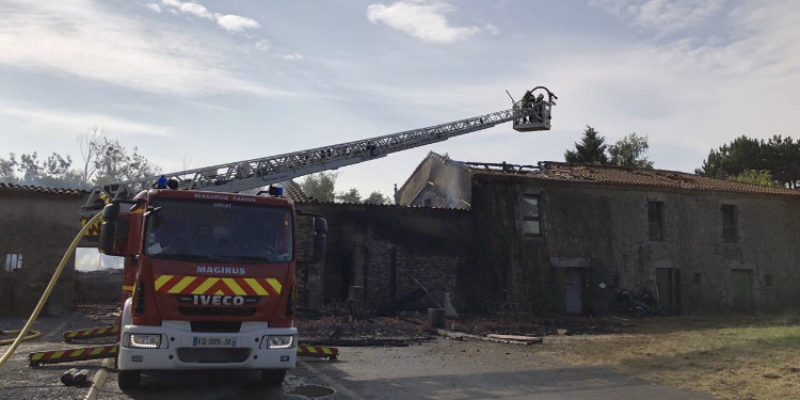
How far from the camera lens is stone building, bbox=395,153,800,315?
22.2 m

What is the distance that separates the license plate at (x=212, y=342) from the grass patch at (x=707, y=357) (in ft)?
21.7

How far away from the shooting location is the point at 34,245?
18.0 meters


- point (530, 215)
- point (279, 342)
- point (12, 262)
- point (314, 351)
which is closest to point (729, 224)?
point (530, 215)

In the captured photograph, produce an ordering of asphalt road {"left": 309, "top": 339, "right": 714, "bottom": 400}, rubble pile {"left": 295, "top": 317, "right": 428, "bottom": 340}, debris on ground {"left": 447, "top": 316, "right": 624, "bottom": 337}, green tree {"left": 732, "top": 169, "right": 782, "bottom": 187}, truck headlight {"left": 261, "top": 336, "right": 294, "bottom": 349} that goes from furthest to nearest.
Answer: green tree {"left": 732, "top": 169, "right": 782, "bottom": 187} < debris on ground {"left": 447, "top": 316, "right": 624, "bottom": 337} < rubble pile {"left": 295, "top": 317, "right": 428, "bottom": 340} < asphalt road {"left": 309, "top": 339, "right": 714, "bottom": 400} < truck headlight {"left": 261, "top": 336, "right": 294, "bottom": 349}

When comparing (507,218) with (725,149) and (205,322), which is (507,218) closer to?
(205,322)

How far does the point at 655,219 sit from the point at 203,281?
70.2 feet

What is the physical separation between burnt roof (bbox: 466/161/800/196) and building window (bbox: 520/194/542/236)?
0.93 m

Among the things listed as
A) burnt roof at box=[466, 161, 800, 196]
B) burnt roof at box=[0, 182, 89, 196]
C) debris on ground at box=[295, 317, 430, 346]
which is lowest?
debris on ground at box=[295, 317, 430, 346]

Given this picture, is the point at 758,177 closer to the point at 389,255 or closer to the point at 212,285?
the point at 389,255

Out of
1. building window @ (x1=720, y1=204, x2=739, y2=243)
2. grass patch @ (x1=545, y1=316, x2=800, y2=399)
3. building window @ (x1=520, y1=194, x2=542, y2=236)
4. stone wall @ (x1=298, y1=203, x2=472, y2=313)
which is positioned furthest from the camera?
building window @ (x1=720, y1=204, x2=739, y2=243)

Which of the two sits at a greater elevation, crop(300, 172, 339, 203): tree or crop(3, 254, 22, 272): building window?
crop(300, 172, 339, 203): tree

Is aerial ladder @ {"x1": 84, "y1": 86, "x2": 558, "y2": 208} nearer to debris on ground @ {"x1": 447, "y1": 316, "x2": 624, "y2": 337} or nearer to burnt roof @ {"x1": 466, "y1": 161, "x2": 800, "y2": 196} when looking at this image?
burnt roof @ {"x1": 466, "y1": 161, "x2": 800, "y2": 196}

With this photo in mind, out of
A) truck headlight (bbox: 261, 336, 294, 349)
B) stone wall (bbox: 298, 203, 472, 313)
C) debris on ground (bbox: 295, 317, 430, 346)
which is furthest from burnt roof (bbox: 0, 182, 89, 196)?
truck headlight (bbox: 261, 336, 294, 349)

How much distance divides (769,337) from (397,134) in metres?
11.2
